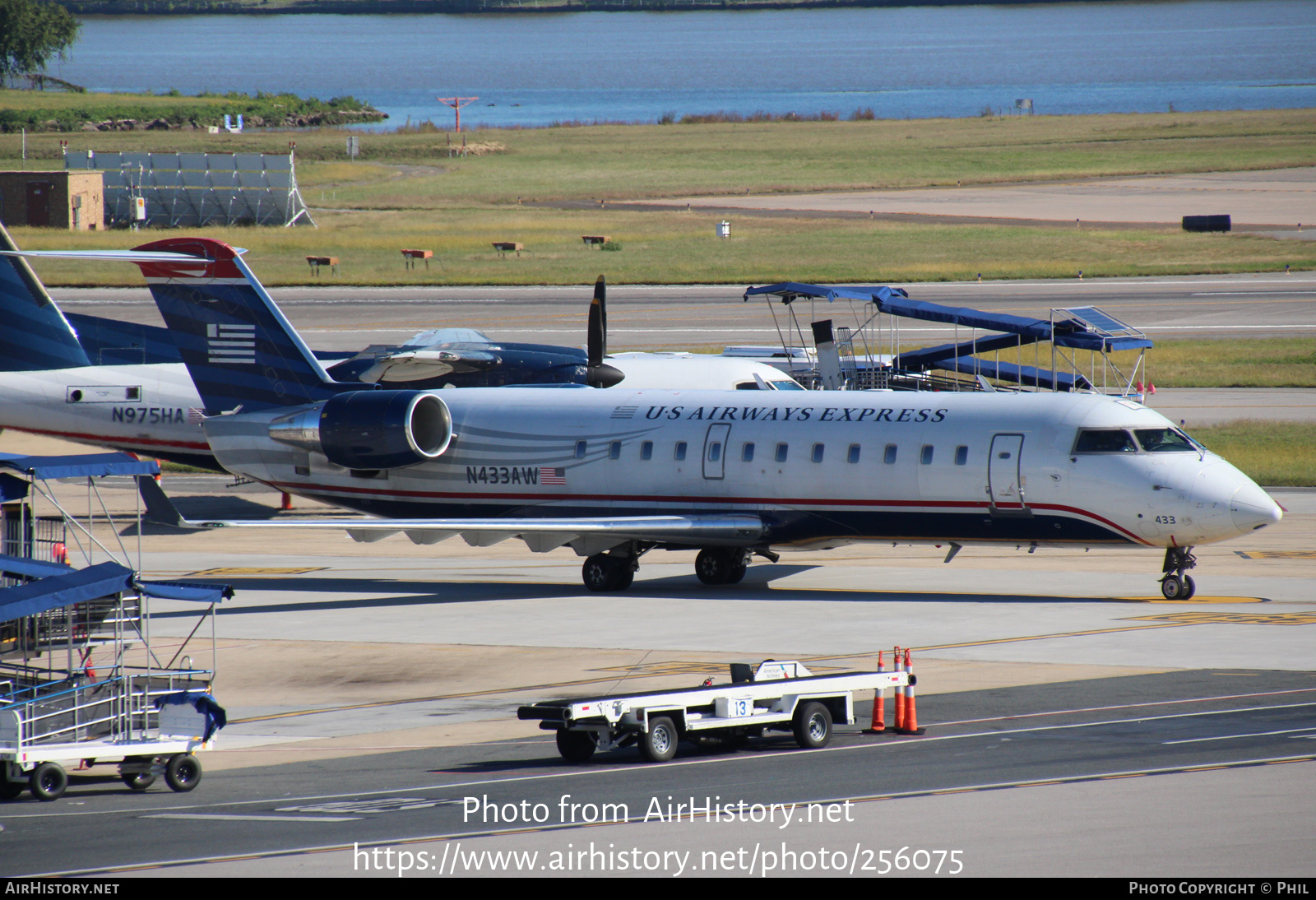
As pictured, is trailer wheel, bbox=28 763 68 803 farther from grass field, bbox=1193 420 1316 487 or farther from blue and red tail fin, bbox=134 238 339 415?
grass field, bbox=1193 420 1316 487

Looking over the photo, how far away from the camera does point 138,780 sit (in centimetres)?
1722

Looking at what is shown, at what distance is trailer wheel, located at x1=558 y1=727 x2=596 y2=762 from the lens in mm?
17812

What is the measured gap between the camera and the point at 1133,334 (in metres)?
36.4

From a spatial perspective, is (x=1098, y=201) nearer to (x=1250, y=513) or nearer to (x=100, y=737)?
(x=1250, y=513)

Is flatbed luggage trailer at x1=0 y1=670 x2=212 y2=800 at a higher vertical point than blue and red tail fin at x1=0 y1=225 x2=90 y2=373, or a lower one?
lower

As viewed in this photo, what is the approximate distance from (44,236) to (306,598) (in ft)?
229

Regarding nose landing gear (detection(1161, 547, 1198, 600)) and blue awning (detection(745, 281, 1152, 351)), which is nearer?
nose landing gear (detection(1161, 547, 1198, 600))

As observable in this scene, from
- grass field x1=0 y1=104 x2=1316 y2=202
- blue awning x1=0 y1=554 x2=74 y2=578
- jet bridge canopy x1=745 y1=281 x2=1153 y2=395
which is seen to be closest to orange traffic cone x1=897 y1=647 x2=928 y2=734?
blue awning x1=0 y1=554 x2=74 y2=578

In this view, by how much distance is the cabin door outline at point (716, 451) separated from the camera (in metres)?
30.5

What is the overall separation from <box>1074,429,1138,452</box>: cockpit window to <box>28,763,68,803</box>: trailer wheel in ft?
59.4

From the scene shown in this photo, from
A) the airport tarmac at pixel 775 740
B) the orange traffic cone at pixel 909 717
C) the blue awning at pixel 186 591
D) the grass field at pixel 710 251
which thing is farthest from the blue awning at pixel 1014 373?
the blue awning at pixel 186 591

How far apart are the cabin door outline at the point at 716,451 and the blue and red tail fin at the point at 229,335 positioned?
8978 mm

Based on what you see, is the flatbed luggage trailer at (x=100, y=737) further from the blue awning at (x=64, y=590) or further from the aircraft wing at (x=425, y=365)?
the aircraft wing at (x=425, y=365)

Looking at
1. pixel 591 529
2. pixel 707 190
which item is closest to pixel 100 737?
pixel 591 529
